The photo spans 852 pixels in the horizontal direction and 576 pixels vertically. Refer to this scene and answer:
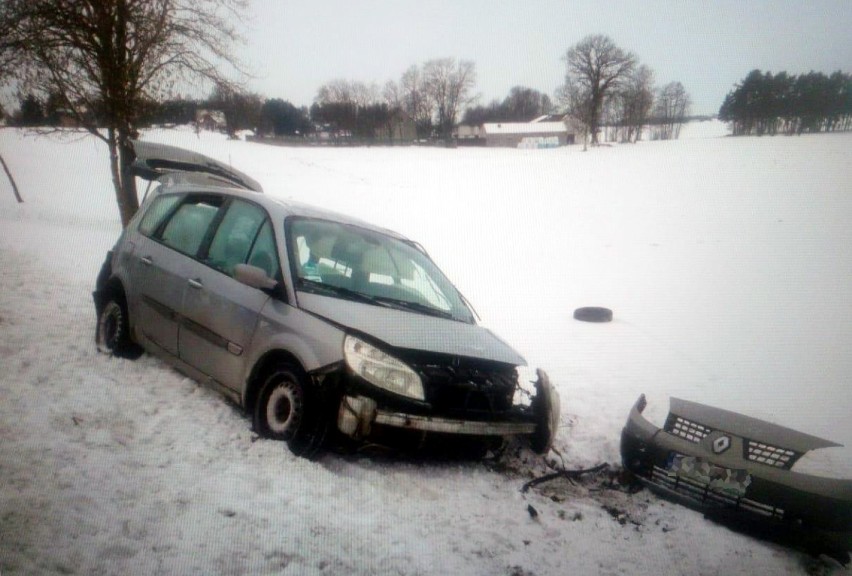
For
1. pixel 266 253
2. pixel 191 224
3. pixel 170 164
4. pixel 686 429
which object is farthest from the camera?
pixel 170 164

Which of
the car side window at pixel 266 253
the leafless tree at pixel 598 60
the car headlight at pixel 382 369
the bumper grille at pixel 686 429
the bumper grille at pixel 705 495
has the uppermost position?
the leafless tree at pixel 598 60

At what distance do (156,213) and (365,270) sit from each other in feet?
7.13

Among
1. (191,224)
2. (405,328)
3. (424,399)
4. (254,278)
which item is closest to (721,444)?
(424,399)

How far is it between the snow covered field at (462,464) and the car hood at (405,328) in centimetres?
75

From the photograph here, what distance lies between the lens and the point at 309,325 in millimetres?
2992

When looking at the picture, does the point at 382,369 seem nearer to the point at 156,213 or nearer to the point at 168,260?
the point at 168,260

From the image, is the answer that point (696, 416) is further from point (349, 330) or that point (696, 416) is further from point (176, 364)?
point (176, 364)

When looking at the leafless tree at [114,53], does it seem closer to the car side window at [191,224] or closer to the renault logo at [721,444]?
the car side window at [191,224]

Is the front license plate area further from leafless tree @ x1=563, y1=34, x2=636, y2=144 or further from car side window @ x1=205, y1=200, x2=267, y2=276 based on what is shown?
leafless tree @ x1=563, y1=34, x2=636, y2=144

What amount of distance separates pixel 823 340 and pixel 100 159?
17835 mm

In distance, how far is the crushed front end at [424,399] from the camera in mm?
2793

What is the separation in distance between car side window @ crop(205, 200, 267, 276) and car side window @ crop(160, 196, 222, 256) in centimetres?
18

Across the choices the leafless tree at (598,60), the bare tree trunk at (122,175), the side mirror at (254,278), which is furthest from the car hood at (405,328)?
the bare tree trunk at (122,175)

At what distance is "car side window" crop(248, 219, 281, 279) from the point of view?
11.0 feet
